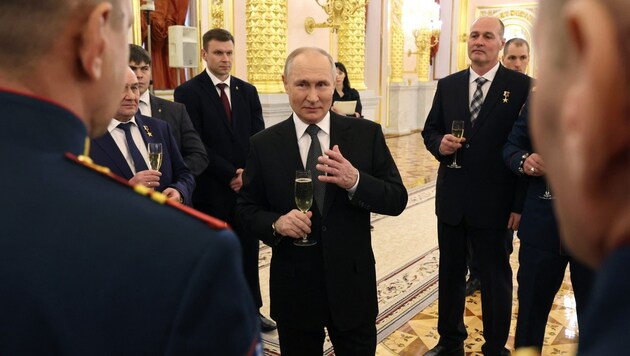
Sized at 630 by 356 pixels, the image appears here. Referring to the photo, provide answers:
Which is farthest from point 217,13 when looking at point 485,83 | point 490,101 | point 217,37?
point 490,101

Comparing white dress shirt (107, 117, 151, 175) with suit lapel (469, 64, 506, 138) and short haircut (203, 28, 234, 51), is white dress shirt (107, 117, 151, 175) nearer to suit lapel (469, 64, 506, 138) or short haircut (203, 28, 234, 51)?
short haircut (203, 28, 234, 51)

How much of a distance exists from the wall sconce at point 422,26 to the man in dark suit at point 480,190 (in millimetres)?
11719

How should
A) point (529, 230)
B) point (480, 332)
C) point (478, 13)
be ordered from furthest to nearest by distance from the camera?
point (478, 13)
point (480, 332)
point (529, 230)

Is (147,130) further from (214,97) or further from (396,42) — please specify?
(396,42)

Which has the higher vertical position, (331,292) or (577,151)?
(577,151)

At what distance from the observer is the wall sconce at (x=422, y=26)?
14.9 m

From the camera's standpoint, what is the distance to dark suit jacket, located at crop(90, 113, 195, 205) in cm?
252

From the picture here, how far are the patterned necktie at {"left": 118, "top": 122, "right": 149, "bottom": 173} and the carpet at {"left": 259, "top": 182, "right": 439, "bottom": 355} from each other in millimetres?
1454

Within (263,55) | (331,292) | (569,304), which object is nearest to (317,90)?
(331,292)

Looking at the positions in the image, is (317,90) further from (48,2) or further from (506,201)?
(48,2)

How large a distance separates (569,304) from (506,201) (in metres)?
1.48

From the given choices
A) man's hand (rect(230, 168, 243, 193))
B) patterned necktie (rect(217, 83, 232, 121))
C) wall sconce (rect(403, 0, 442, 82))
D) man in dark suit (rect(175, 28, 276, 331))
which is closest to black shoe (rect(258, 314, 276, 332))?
man in dark suit (rect(175, 28, 276, 331))

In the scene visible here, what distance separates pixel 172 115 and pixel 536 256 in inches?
90.5

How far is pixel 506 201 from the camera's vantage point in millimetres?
3225
